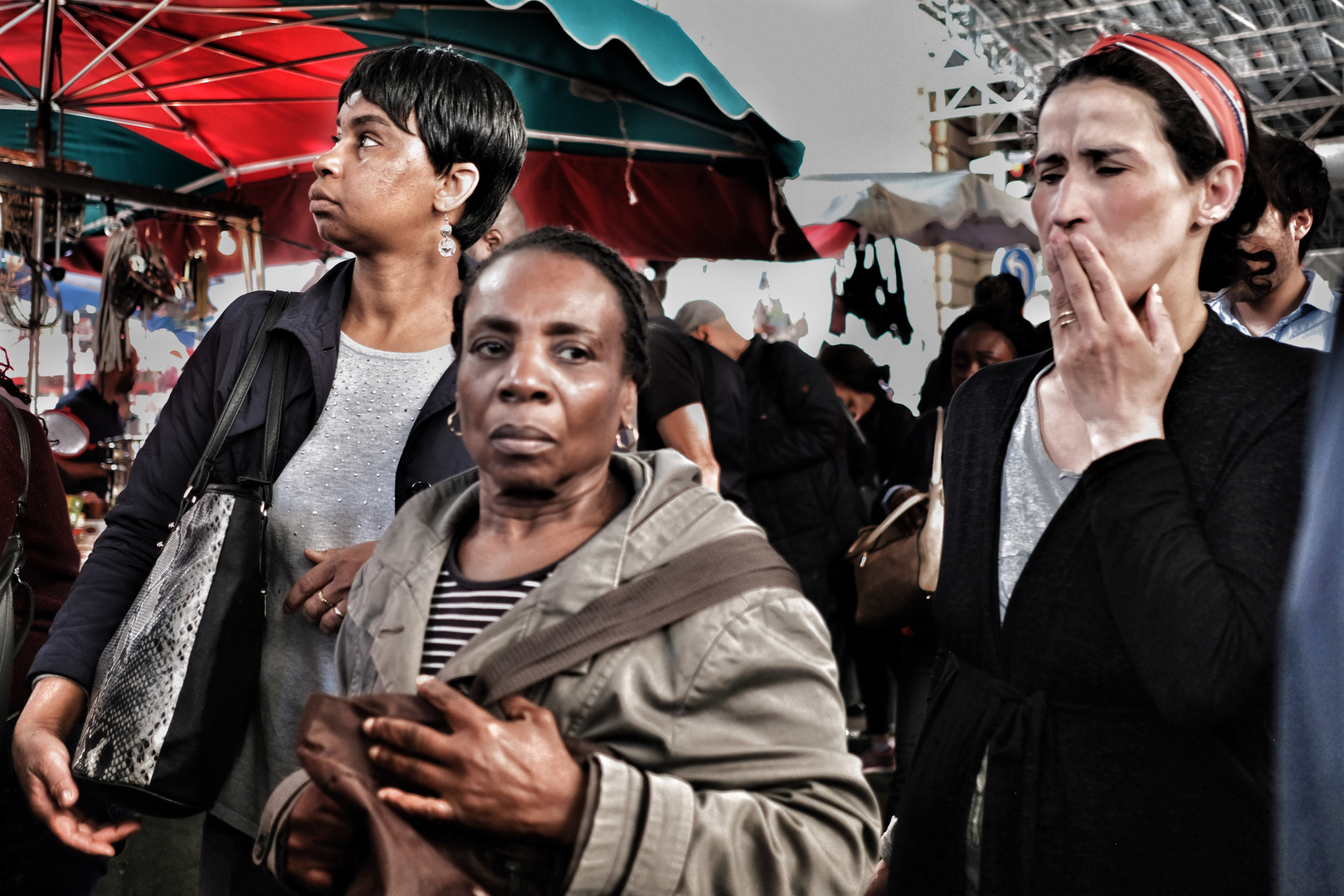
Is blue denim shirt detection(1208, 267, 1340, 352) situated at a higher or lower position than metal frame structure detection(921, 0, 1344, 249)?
lower

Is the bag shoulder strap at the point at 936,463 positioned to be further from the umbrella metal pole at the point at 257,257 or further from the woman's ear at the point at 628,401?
the umbrella metal pole at the point at 257,257

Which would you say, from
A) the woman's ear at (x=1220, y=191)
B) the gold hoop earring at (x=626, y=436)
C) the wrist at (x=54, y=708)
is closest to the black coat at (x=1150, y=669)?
the woman's ear at (x=1220, y=191)

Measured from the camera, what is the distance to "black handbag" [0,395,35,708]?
243cm

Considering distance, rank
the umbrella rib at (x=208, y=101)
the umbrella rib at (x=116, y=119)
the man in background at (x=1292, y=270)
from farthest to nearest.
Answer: the umbrella rib at (x=116, y=119), the umbrella rib at (x=208, y=101), the man in background at (x=1292, y=270)

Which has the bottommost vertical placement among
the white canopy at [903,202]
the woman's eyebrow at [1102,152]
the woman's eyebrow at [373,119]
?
the woman's eyebrow at [1102,152]

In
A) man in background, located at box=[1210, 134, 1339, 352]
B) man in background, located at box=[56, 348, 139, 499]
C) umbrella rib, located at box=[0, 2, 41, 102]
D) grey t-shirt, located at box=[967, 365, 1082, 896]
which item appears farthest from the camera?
man in background, located at box=[56, 348, 139, 499]

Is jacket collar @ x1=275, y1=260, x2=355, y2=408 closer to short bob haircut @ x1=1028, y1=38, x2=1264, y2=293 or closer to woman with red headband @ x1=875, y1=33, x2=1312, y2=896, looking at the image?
woman with red headband @ x1=875, y1=33, x2=1312, y2=896

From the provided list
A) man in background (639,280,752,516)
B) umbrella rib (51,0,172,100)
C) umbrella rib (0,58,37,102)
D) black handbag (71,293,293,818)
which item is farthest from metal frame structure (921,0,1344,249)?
black handbag (71,293,293,818)

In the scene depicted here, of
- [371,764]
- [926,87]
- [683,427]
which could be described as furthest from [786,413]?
[926,87]

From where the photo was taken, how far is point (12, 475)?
97.4 inches

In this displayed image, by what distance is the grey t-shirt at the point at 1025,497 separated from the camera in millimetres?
1587

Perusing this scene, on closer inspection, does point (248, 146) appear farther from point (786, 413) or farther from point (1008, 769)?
point (1008, 769)

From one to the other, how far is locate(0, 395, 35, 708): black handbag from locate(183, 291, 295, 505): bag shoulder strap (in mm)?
786

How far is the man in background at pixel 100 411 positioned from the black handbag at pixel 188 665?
380 centimetres
